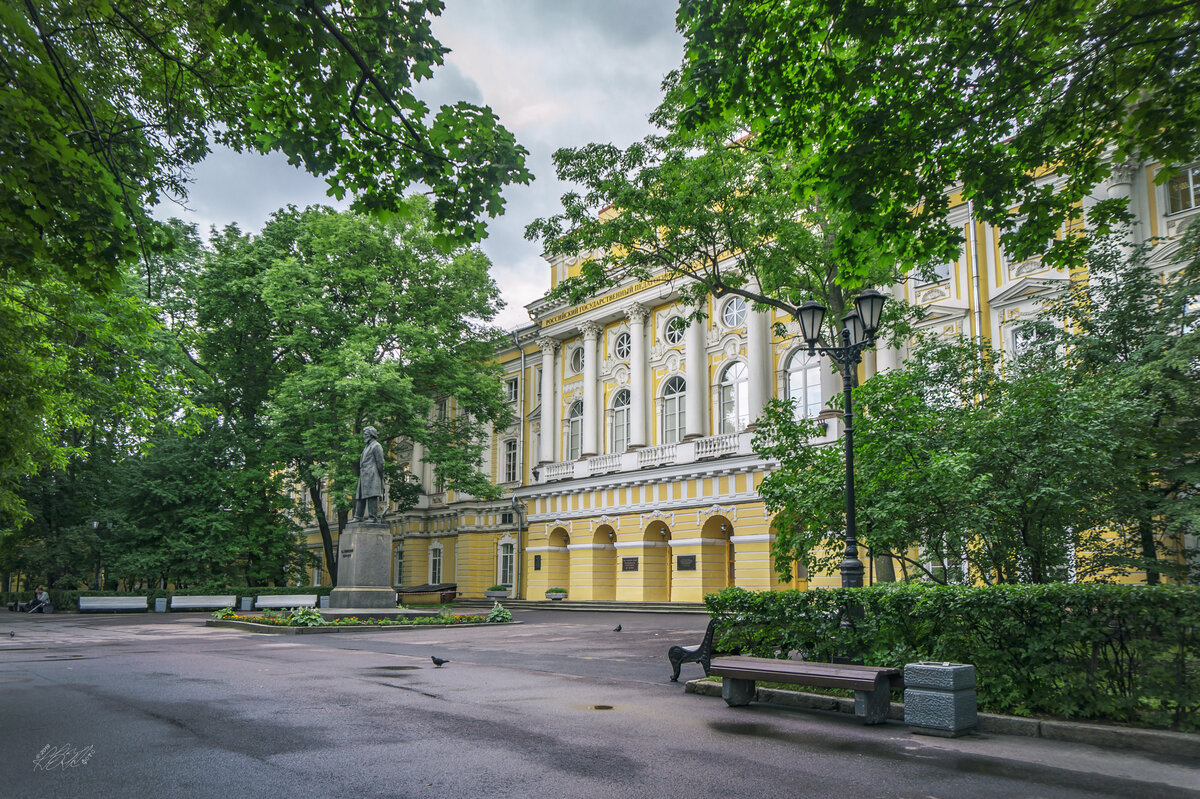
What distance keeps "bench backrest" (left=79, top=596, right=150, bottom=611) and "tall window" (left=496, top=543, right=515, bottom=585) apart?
16428 mm

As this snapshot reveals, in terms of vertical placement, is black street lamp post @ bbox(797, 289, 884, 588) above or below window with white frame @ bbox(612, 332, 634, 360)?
below

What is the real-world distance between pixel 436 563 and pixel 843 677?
138ft

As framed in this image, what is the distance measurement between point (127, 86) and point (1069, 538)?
47.6 ft

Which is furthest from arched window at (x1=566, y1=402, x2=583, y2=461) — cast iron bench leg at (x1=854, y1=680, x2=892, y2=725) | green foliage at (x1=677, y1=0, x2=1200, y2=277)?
cast iron bench leg at (x1=854, y1=680, x2=892, y2=725)

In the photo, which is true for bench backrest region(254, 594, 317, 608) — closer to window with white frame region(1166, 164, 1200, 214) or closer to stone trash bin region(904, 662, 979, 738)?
stone trash bin region(904, 662, 979, 738)

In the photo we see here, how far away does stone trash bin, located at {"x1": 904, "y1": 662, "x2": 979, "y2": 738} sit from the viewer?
731cm

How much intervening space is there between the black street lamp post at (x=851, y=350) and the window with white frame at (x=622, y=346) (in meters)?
26.1

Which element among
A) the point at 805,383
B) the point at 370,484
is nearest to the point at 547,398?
the point at 805,383

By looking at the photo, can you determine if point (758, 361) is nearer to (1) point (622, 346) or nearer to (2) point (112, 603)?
(1) point (622, 346)

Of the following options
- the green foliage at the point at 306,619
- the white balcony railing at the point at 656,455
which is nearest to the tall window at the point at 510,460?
the white balcony railing at the point at 656,455

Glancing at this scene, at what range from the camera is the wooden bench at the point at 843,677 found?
770 cm

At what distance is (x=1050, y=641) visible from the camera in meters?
7.47

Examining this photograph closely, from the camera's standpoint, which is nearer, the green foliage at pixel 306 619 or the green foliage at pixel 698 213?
the green foliage at pixel 698 213

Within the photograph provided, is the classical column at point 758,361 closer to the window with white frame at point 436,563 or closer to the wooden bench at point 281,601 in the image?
the wooden bench at point 281,601
